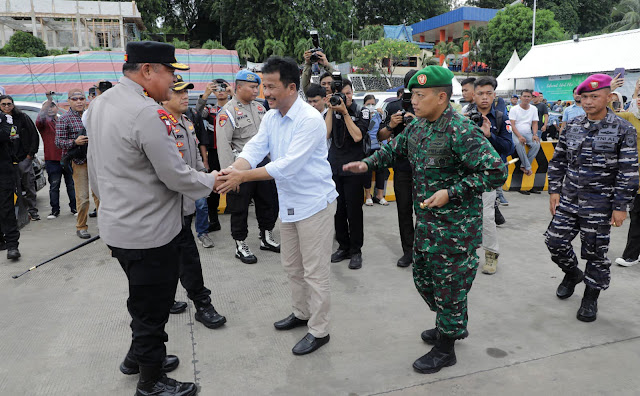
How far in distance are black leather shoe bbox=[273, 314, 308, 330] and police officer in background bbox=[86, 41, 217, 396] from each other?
1.06 m

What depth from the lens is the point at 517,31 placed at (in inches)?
1475

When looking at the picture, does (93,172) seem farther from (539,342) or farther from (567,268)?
(567,268)

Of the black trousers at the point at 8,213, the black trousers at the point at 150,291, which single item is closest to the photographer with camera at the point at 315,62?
the black trousers at the point at 150,291

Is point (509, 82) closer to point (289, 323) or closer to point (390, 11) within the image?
point (390, 11)

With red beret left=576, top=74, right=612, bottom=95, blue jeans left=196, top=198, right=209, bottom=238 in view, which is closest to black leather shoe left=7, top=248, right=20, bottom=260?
blue jeans left=196, top=198, right=209, bottom=238

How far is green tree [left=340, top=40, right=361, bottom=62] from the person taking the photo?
3613 centimetres

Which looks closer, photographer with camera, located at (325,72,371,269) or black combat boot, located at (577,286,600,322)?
black combat boot, located at (577,286,600,322)

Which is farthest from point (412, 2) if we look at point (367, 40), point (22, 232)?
point (22, 232)

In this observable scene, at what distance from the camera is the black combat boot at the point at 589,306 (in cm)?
349

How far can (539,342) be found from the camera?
10.5 ft

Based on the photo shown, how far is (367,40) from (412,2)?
44.6 ft

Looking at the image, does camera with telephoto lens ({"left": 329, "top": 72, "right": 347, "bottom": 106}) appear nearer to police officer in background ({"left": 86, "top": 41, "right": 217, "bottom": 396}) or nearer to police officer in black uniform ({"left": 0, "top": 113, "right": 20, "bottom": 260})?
police officer in background ({"left": 86, "top": 41, "right": 217, "bottom": 396})

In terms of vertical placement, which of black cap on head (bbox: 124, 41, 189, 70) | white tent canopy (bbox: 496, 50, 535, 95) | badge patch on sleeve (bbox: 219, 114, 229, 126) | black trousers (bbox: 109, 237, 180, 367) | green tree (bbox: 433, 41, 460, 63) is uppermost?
green tree (bbox: 433, 41, 460, 63)

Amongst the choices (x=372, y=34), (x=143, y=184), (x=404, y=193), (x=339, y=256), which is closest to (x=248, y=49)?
(x=372, y=34)
